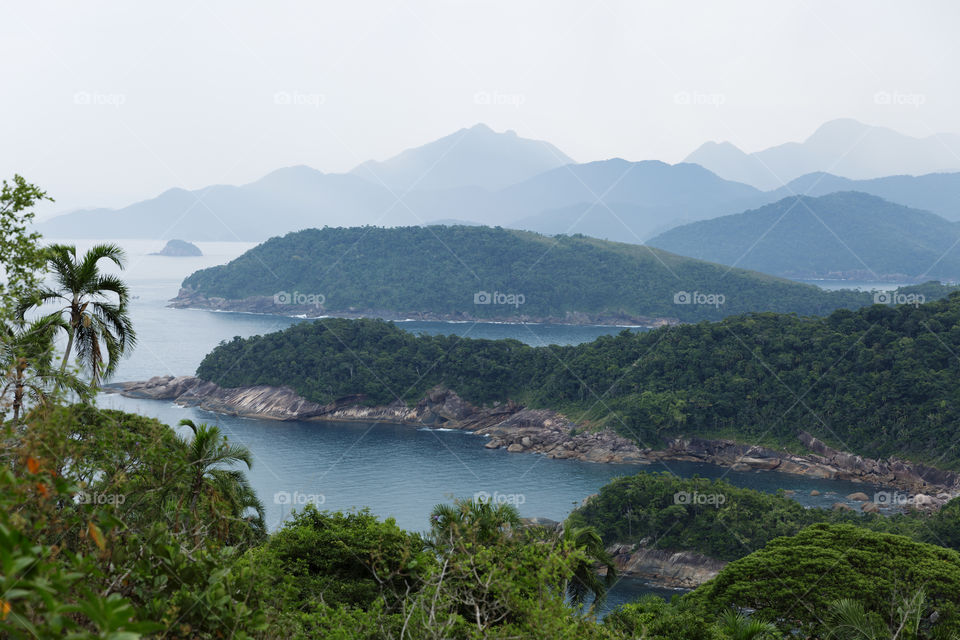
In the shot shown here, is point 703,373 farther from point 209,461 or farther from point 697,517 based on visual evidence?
point 209,461

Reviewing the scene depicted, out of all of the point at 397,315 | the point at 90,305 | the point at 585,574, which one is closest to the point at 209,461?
the point at 90,305

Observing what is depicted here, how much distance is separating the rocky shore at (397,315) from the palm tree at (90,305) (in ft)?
397

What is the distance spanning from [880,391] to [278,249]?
12654 cm

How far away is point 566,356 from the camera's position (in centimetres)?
7838

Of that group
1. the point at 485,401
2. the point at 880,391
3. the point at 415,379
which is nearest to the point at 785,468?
the point at 880,391

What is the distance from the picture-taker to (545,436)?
68.5 metres

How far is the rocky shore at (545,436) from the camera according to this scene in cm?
5678

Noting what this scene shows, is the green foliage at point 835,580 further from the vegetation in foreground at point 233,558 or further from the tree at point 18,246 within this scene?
the tree at point 18,246

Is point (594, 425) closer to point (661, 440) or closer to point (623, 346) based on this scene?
point (661, 440)

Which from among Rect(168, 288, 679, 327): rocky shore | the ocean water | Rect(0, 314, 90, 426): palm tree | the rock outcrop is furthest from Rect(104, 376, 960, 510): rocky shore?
Rect(168, 288, 679, 327): rocky shore

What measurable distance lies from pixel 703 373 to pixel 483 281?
8163cm

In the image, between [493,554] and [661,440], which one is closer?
[493,554]

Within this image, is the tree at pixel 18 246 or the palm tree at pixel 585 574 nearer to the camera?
the tree at pixel 18 246

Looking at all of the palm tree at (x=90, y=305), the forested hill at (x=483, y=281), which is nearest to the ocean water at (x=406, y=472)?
the palm tree at (x=90, y=305)
